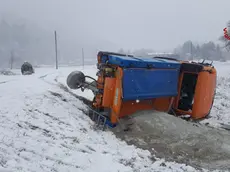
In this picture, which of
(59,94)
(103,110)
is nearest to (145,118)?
(103,110)

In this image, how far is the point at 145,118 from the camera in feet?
20.1

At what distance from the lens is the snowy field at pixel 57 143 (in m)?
3.77

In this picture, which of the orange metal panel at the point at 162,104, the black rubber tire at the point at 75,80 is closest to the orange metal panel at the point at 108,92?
the orange metal panel at the point at 162,104

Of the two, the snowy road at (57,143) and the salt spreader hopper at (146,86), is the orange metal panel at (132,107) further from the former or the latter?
the snowy road at (57,143)

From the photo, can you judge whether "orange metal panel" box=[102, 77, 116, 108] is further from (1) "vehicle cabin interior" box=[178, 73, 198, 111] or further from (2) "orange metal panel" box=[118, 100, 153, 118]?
(1) "vehicle cabin interior" box=[178, 73, 198, 111]

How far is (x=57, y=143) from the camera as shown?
4.51 meters

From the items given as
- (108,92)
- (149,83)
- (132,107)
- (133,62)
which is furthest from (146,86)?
(108,92)

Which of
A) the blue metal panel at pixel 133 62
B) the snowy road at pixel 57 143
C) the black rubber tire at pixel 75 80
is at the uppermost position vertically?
the blue metal panel at pixel 133 62

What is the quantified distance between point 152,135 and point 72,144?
184 centimetres

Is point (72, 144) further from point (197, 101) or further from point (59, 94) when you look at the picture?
point (197, 101)

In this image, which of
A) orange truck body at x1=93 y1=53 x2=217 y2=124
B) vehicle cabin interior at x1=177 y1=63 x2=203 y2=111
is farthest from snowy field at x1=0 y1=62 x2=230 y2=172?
vehicle cabin interior at x1=177 y1=63 x2=203 y2=111

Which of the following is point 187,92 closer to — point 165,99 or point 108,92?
point 165,99

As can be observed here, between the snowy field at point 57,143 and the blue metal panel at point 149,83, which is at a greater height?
the blue metal panel at point 149,83

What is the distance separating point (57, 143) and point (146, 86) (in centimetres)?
276
